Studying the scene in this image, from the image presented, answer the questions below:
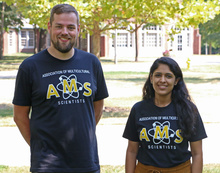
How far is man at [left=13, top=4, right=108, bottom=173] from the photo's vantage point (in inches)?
120

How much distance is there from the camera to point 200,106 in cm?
1278

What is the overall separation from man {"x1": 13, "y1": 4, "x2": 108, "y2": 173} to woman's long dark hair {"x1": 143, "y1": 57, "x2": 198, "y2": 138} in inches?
19.1

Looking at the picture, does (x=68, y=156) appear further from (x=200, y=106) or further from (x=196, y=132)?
(x=200, y=106)

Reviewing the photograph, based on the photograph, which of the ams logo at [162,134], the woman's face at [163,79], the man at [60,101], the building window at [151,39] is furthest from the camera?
the building window at [151,39]

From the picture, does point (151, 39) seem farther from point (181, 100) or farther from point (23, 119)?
point (23, 119)

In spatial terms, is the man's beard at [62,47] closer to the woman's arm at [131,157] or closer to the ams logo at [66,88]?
the ams logo at [66,88]

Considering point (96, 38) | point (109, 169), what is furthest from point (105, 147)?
point (96, 38)

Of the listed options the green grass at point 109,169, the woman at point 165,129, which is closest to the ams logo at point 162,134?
the woman at point 165,129

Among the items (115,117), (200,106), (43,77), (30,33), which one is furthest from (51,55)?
(30,33)

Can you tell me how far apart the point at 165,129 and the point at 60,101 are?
75 cm

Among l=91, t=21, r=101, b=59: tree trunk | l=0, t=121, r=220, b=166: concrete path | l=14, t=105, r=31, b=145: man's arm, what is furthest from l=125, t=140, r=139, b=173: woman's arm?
l=91, t=21, r=101, b=59: tree trunk

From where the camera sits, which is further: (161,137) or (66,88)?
(161,137)

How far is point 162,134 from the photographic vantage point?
3.18 m

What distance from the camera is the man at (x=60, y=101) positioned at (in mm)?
3045
